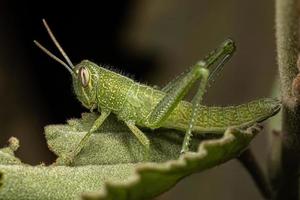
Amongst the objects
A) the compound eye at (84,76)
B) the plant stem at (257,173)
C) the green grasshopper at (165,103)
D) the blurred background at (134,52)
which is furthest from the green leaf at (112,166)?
the blurred background at (134,52)

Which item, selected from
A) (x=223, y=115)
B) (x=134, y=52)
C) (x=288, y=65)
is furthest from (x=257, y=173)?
(x=134, y=52)

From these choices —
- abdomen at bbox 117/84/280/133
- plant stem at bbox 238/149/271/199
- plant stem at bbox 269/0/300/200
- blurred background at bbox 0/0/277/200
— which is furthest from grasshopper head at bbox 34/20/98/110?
blurred background at bbox 0/0/277/200

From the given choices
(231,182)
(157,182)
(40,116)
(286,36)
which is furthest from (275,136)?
(40,116)

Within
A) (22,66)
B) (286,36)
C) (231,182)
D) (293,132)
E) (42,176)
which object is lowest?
(231,182)

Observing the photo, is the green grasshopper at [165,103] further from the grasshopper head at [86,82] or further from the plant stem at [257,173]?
the plant stem at [257,173]

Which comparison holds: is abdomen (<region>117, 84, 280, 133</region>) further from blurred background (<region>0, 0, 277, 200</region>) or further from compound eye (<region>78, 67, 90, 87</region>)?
blurred background (<region>0, 0, 277, 200</region>)

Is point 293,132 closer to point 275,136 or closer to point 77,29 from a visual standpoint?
point 275,136
